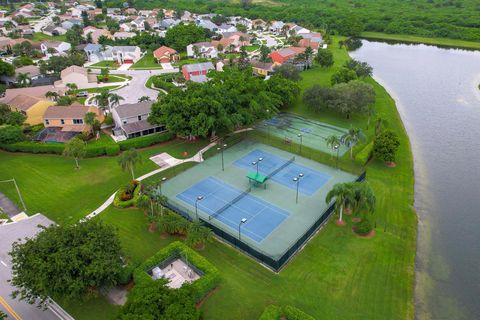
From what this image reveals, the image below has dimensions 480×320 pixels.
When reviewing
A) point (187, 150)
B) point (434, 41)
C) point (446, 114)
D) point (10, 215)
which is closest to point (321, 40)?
point (434, 41)

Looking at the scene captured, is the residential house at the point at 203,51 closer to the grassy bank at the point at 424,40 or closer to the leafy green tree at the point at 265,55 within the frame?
the leafy green tree at the point at 265,55

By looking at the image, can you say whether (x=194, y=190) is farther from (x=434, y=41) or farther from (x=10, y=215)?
(x=434, y=41)

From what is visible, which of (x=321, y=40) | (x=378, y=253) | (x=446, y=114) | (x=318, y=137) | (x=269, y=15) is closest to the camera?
(x=378, y=253)

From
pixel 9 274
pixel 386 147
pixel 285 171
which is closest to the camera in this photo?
pixel 9 274

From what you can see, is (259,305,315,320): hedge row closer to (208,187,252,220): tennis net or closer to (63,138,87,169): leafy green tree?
(208,187,252,220): tennis net

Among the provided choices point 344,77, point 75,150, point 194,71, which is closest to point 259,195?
point 75,150

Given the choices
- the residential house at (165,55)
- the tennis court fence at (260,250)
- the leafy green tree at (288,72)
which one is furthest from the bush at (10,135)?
the residential house at (165,55)

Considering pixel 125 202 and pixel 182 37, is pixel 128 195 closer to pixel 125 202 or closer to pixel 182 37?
pixel 125 202
